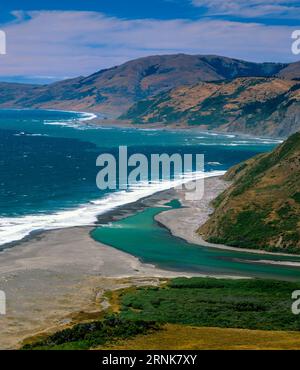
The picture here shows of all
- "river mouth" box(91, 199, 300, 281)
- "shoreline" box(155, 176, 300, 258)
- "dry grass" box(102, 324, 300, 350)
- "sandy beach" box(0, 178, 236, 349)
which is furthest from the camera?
"shoreline" box(155, 176, 300, 258)

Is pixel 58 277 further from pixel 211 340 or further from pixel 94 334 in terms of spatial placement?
pixel 211 340

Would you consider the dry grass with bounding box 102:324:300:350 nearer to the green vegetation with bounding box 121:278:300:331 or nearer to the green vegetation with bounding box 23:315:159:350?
the green vegetation with bounding box 23:315:159:350

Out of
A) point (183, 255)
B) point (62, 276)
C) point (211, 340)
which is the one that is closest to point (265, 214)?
point (183, 255)

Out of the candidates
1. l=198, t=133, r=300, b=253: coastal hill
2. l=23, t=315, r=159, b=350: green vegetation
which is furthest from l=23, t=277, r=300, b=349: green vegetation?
l=198, t=133, r=300, b=253: coastal hill

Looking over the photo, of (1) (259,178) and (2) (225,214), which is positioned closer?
(2) (225,214)

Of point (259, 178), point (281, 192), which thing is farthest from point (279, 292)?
point (259, 178)

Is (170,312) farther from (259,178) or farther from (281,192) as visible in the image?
(259,178)
